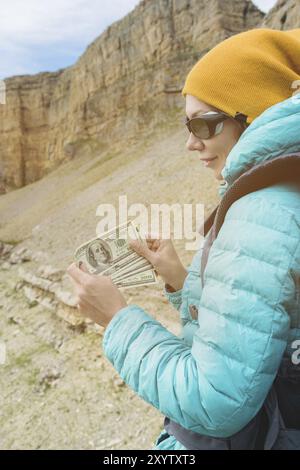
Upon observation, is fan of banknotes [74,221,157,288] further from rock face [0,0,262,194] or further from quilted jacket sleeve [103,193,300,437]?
rock face [0,0,262,194]

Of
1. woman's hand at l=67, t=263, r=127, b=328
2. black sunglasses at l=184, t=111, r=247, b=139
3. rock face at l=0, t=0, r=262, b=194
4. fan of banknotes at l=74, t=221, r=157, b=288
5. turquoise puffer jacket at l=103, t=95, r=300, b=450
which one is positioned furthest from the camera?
rock face at l=0, t=0, r=262, b=194

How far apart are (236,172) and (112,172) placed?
88.2 ft

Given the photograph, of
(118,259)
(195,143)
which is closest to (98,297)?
(118,259)

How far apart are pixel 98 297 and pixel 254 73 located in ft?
3.49

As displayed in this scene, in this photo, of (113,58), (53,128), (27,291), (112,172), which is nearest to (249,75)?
(27,291)

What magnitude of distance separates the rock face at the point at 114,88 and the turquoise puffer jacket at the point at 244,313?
31.3m

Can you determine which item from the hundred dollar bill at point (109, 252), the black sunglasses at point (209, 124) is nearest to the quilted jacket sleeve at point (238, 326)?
the black sunglasses at point (209, 124)

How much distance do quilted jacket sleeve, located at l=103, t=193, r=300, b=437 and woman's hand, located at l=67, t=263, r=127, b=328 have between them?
38 cm

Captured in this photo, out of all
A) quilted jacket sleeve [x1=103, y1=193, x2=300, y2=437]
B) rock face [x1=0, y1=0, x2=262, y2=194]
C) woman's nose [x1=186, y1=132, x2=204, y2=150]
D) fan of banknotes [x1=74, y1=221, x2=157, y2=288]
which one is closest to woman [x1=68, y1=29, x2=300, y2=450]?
quilted jacket sleeve [x1=103, y1=193, x2=300, y2=437]

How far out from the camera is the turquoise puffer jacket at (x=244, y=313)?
1140 mm

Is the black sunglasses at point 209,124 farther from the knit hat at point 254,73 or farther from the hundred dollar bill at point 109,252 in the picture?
the hundred dollar bill at point 109,252

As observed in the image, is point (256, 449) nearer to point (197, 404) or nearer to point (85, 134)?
point (197, 404)

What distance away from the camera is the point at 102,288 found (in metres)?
1.61

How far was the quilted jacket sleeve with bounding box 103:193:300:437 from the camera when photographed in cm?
114
